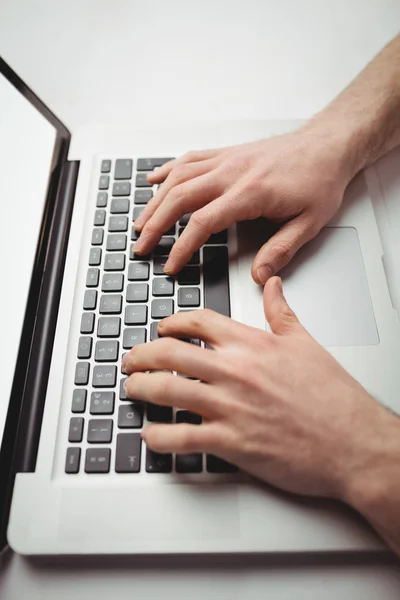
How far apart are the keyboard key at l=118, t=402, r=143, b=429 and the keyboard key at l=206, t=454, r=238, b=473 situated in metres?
0.09

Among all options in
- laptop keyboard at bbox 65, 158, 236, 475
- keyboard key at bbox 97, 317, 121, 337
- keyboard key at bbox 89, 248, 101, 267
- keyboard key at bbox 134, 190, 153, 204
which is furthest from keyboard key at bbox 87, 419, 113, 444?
keyboard key at bbox 134, 190, 153, 204

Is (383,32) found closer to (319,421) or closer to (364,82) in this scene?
(364,82)

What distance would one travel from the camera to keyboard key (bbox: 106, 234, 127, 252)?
606mm

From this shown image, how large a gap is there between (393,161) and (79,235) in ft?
1.61

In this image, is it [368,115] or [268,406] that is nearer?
[268,406]

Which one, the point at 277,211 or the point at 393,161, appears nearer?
the point at 277,211

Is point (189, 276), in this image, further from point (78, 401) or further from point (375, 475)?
point (375, 475)

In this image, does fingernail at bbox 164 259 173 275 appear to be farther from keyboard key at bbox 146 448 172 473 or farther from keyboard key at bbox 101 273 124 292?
keyboard key at bbox 146 448 172 473

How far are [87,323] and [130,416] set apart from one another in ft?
0.43

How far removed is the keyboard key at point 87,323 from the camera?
55 cm

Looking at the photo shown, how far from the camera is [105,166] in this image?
0.66 meters

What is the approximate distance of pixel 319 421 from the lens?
1.44 ft

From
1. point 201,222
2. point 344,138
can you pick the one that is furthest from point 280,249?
point 344,138

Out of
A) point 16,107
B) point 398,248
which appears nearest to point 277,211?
point 398,248
